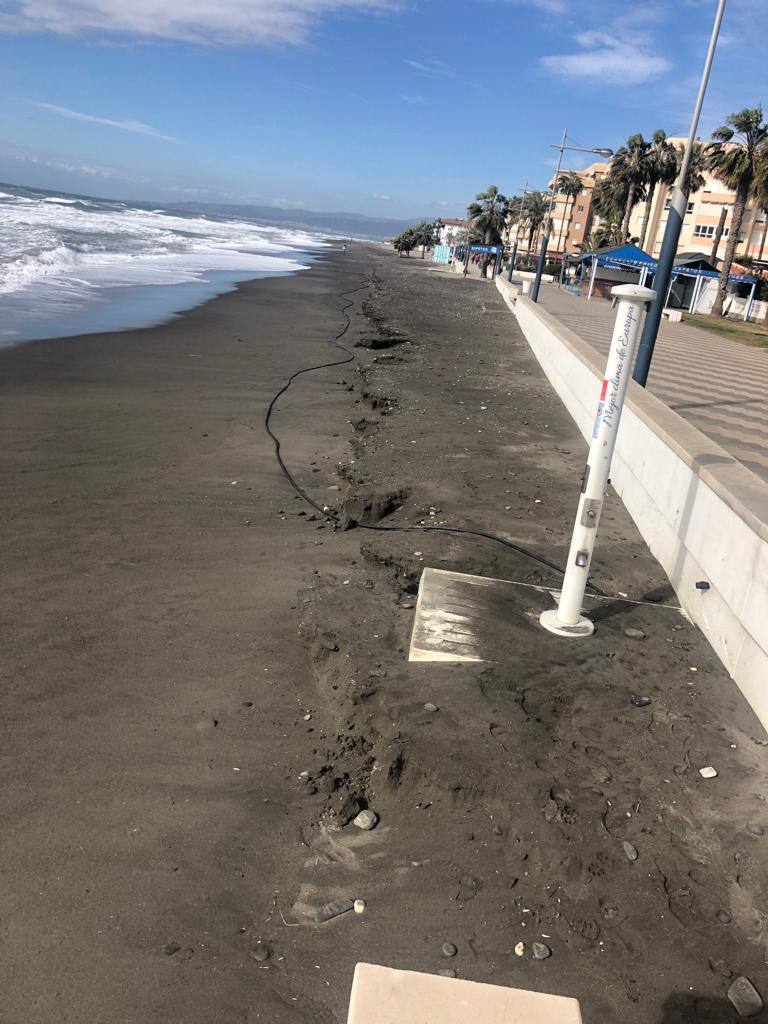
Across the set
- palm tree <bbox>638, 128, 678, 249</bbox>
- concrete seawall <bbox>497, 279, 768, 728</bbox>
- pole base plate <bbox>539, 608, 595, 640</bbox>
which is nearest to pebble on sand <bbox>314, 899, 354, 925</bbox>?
pole base plate <bbox>539, 608, 595, 640</bbox>

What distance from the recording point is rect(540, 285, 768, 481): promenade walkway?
8.15 meters

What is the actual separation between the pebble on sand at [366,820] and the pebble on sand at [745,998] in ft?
4.82

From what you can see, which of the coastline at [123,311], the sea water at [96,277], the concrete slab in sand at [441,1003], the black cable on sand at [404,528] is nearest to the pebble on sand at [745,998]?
the concrete slab in sand at [441,1003]

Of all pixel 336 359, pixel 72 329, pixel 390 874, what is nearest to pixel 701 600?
pixel 390 874

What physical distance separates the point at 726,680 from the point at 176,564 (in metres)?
3.90

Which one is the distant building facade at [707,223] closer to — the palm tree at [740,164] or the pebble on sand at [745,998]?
the palm tree at [740,164]

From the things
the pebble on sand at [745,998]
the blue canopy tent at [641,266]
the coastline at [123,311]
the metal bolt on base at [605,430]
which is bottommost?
the coastline at [123,311]

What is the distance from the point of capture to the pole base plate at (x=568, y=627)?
4.71 metres

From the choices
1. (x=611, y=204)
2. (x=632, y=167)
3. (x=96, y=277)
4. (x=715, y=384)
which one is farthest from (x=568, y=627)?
(x=611, y=204)

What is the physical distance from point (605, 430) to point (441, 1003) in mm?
3196

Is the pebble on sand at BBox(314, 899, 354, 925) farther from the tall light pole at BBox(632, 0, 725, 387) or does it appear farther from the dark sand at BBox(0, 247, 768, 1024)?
the tall light pole at BBox(632, 0, 725, 387)

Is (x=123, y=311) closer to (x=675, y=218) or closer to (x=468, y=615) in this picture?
(x=675, y=218)

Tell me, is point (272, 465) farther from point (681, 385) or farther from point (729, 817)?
point (681, 385)

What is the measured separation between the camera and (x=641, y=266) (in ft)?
112
